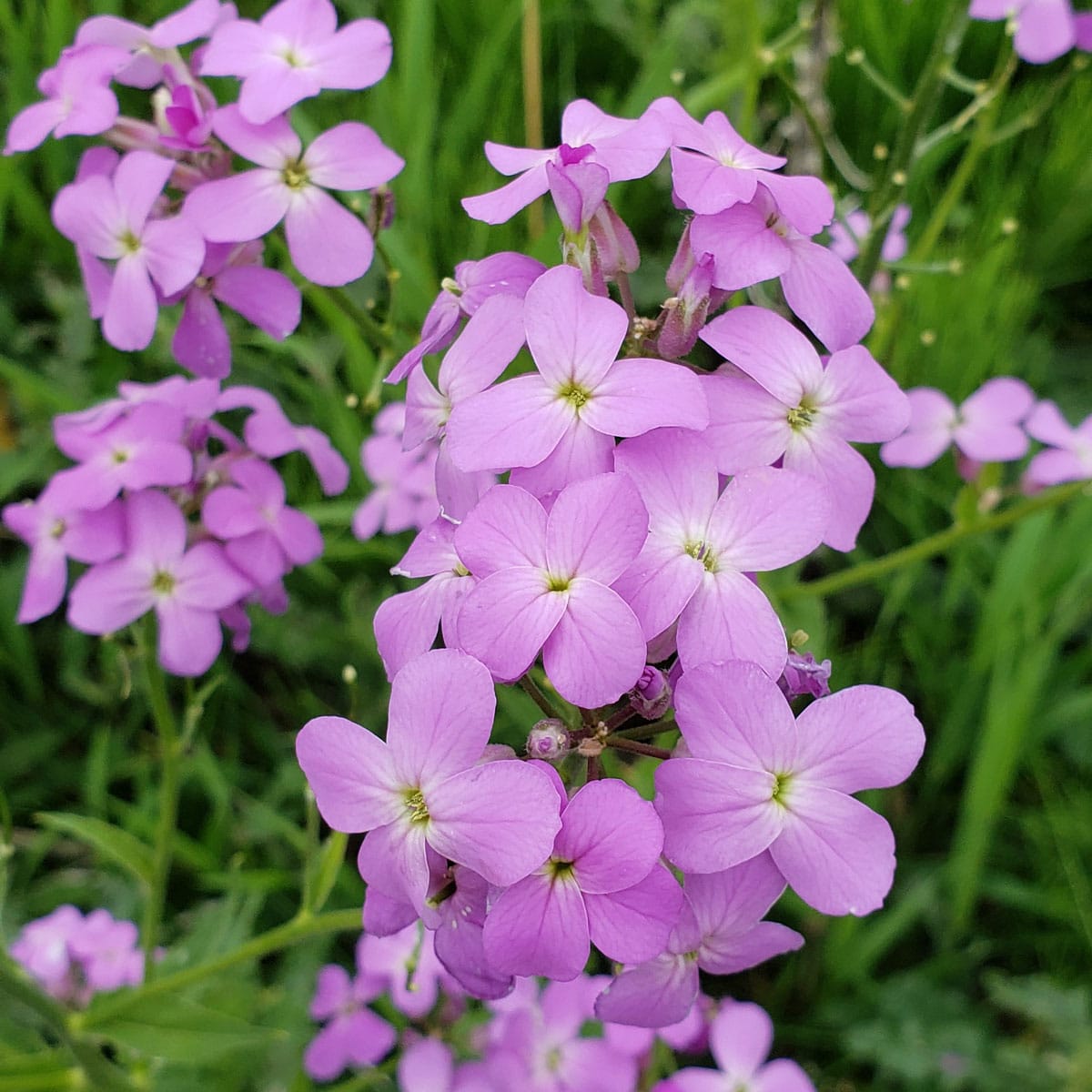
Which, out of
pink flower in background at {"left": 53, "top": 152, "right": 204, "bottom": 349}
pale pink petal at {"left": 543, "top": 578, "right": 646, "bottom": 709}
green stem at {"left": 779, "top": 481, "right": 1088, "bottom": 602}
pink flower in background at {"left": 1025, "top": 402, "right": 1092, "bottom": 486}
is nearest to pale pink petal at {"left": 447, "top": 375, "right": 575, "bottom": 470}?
pale pink petal at {"left": 543, "top": 578, "right": 646, "bottom": 709}

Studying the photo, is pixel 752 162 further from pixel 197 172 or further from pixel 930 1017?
pixel 930 1017

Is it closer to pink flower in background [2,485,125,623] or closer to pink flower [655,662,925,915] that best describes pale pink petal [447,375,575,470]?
pink flower [655,662,925,915]

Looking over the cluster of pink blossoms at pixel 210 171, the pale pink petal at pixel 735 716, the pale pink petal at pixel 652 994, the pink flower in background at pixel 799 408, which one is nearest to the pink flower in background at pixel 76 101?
the cluster of pink blossoms at pixel 210 171

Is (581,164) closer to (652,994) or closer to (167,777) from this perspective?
(652,994)

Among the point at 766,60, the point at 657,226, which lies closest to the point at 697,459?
the point at 766,60

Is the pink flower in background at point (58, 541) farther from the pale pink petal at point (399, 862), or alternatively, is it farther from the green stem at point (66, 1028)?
the pale pink petal at point (399, 862)

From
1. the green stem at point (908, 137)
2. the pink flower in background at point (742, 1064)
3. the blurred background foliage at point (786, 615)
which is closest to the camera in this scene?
the green stem at point (908, 137)
